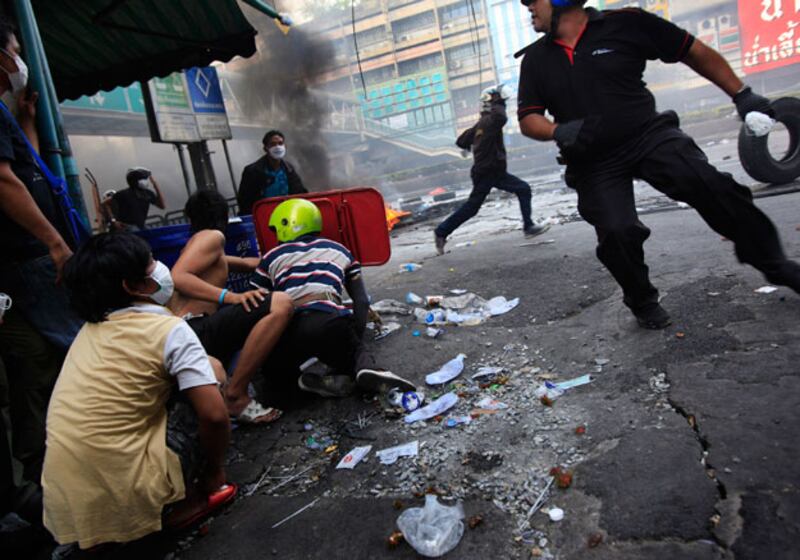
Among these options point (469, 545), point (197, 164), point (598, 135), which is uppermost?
point (197, 164)

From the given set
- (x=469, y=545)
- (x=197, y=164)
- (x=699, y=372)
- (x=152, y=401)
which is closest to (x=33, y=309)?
(x=152, y=401)

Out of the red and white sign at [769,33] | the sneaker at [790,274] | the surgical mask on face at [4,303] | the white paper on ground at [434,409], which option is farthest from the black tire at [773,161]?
the red and white sign at [769,33]

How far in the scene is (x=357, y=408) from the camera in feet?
8.94

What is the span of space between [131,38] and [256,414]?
153 inches

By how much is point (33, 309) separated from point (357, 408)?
156 cm

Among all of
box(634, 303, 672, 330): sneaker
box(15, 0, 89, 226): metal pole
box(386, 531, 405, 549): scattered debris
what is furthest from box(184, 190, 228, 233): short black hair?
box(634, 303, 672, 330): sneaker

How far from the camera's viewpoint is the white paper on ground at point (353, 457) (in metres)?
2.21

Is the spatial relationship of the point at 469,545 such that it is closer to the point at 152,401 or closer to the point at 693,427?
the point at 693,427

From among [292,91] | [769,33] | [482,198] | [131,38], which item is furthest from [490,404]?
[769,33]

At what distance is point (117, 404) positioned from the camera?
1.66 m

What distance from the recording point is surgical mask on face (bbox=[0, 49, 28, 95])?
7.73ft

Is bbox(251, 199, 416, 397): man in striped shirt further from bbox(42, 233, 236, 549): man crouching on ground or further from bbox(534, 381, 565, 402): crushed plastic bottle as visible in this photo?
bbox(42, 233, 236, 549): man crouching on ground

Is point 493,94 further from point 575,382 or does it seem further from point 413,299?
point 575,382

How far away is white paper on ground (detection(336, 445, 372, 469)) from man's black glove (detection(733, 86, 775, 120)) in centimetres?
252
